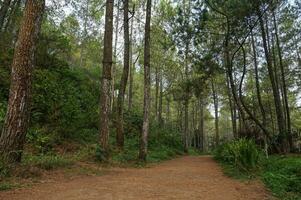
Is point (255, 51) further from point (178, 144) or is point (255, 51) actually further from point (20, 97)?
point (20, 97)


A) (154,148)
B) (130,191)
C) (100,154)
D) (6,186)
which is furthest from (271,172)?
(154,148)

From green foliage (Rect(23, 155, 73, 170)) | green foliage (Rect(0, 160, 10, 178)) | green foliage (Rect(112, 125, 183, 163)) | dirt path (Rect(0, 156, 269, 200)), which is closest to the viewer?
dirt path (Rect(0, 156, 269, 200))

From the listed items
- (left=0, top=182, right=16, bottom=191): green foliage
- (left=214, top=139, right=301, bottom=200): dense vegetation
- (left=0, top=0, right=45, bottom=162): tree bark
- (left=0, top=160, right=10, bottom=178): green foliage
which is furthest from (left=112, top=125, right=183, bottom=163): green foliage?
(left=0, top=182, right=16, bottom=191): green foliage

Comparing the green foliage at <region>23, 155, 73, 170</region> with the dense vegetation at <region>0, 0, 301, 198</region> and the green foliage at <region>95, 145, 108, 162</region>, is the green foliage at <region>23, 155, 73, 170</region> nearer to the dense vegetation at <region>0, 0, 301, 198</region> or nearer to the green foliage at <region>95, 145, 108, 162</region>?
the dense vegetation at <region>0, 0, 301, 198</region>

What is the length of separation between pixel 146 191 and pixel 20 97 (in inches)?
130

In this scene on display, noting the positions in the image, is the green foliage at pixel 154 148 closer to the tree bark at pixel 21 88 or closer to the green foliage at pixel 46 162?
the green foliage at pixel 46 162

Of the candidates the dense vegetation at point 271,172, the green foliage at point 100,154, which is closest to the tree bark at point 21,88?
the green foliage at point 100,154

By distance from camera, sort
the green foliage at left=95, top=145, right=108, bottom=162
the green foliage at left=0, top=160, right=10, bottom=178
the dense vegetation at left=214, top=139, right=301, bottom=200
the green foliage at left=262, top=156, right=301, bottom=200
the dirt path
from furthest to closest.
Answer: the green foliage at left=95, top=145, right=108, bottom=162 < the dense vegetation at left=214, top=139, right=301, bottom=200 < the green foliage at left=262, top=156, right=301, bottom=200 < the green foliage at left=0, top=160, right=10, bottom=178 < the dirt path

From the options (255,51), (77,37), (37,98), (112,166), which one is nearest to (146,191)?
(112,166)

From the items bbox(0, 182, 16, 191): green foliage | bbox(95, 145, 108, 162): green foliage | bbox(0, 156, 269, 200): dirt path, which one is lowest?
bbox(0, 156, 269, 200): dirt path

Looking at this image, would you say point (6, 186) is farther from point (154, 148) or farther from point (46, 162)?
point (154, 148)

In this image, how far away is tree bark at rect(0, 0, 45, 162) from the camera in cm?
603

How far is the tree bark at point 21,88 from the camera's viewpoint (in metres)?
6.03

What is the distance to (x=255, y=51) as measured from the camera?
2072 cm
